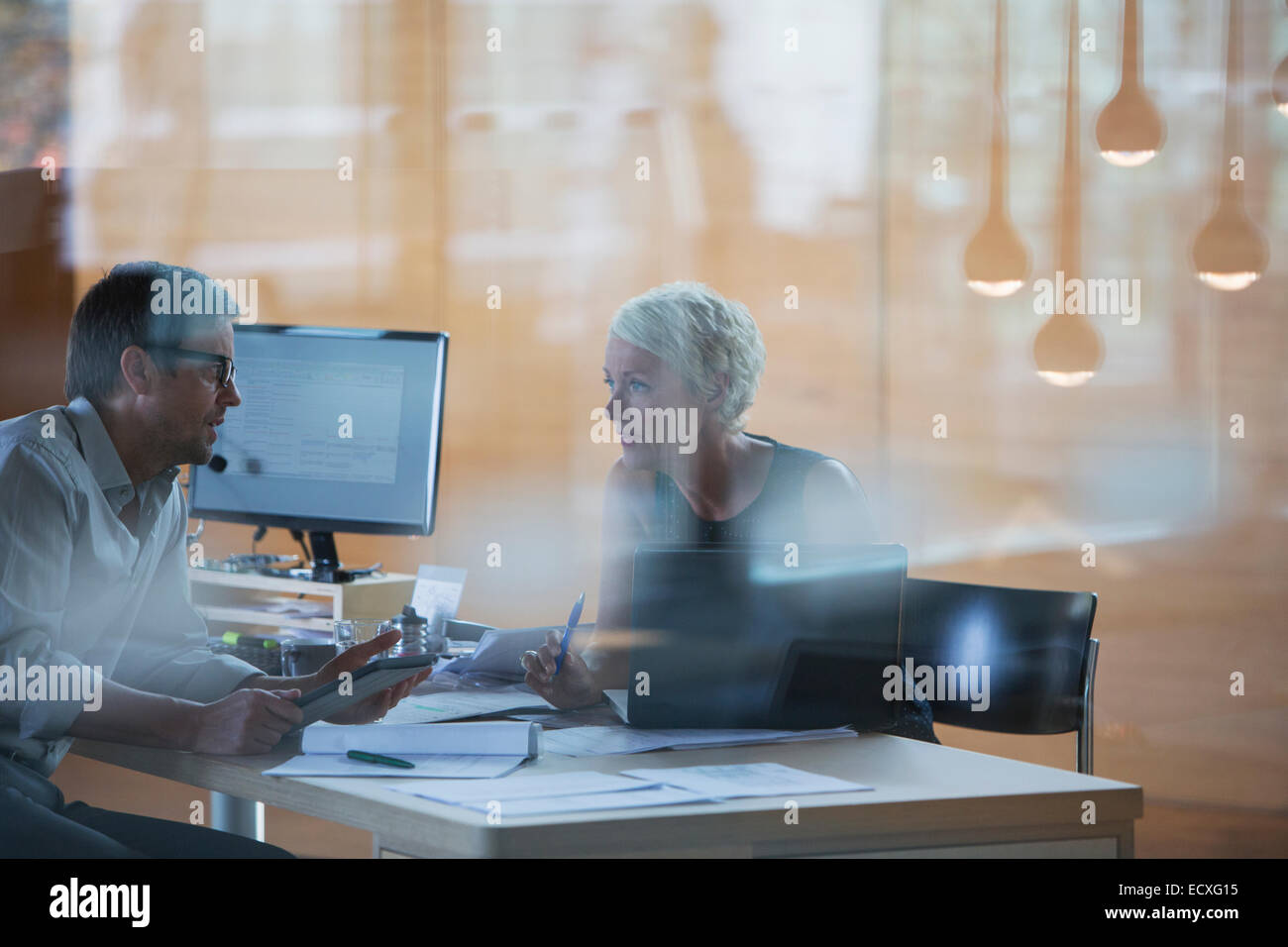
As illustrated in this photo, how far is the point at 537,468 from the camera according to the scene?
4.27 metres

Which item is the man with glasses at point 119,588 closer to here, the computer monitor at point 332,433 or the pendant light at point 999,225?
the computer monitor at point 332,433

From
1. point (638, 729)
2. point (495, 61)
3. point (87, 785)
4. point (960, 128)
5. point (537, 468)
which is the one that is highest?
point (495, 61)

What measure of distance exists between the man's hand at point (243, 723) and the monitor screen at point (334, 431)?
110 cm

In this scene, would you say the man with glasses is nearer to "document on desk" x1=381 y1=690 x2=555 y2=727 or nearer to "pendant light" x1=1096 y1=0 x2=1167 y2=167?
"document on desk" x1=381 y1=690 x2=555 y2=727

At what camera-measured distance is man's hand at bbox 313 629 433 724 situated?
171 centimetres

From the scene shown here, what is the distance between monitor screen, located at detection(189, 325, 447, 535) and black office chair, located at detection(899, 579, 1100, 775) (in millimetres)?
1050

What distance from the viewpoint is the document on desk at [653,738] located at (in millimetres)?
1605

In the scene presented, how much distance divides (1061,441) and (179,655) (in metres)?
2.80

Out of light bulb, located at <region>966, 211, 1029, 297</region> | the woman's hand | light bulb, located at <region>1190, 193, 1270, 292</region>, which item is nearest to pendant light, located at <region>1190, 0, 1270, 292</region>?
light bulb, located at <region>1190, 193, 1270, 292</region>

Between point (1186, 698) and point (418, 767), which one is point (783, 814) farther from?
point (1186, 698)

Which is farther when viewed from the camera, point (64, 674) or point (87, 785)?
point (87, 785)

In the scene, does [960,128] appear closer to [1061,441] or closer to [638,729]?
[1061,441]
